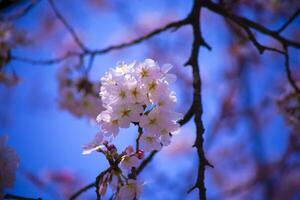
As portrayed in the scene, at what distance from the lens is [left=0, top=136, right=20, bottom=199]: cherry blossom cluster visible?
1.41m

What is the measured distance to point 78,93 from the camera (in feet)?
11.1

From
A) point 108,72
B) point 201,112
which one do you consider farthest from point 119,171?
point 201,112

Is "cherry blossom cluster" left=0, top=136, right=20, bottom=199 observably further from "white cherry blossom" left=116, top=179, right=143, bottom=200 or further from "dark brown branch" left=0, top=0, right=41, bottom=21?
"dark brown branch" left=0, top=0, right=41, bottom=21

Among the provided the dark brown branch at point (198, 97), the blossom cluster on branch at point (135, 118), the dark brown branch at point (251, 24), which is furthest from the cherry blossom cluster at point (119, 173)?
the dark brown branch at point (251, 24)

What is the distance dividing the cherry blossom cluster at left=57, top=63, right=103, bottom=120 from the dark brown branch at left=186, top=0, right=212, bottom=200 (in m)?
1.22

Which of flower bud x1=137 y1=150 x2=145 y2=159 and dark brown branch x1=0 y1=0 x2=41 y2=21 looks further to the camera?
dark brown branch x1=0 y1=0 x2=41 y2=21

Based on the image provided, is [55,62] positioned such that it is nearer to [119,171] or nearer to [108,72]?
[108,72]

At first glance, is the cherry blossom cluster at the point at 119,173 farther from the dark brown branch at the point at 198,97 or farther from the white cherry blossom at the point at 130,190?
the dark brown branch at the point at 198,97

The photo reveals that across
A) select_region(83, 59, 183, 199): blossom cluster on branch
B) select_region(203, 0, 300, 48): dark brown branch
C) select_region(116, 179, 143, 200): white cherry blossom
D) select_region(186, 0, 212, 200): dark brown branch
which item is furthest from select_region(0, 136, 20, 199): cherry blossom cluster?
select_region(203, 0, 300, 48): dark brown branch

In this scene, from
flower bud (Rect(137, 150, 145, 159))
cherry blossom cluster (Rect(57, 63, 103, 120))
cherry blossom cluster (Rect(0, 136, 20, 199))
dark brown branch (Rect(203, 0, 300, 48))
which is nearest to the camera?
cherry blossom cluster (Rect(0, 136, 20, 199))

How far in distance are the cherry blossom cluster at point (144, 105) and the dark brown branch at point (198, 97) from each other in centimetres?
24

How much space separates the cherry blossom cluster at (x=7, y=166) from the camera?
1.41 metres

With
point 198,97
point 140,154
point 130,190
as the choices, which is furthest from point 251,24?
point 130,190

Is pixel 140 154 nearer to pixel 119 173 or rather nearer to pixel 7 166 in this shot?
pixel 119 173
